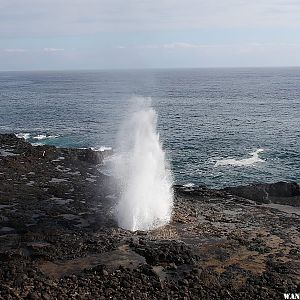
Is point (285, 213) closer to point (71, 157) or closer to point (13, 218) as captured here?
point (13, 218)

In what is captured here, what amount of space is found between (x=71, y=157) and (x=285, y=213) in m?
29.6

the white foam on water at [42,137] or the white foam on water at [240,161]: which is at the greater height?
the white foam on water at [42,137]

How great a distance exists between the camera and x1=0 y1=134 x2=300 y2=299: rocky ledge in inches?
1111

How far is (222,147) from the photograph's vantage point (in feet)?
234

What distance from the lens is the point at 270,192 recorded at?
48.4 meters

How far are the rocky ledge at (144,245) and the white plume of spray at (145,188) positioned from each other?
120cm

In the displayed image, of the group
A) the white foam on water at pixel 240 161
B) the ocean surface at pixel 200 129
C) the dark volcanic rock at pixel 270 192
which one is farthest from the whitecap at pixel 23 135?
the dark volcanic rock at pixel 270 192

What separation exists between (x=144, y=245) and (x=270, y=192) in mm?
19071

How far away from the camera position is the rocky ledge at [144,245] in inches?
1111

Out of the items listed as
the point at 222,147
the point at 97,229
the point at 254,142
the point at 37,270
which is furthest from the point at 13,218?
the point at 254,142

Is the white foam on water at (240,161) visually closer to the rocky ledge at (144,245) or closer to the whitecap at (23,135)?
the rocky ledge at (144,245)

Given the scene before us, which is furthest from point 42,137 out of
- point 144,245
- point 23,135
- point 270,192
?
point 144,245

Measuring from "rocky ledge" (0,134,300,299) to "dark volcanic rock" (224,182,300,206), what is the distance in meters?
0.10

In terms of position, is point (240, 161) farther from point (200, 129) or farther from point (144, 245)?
point (144, 245)
